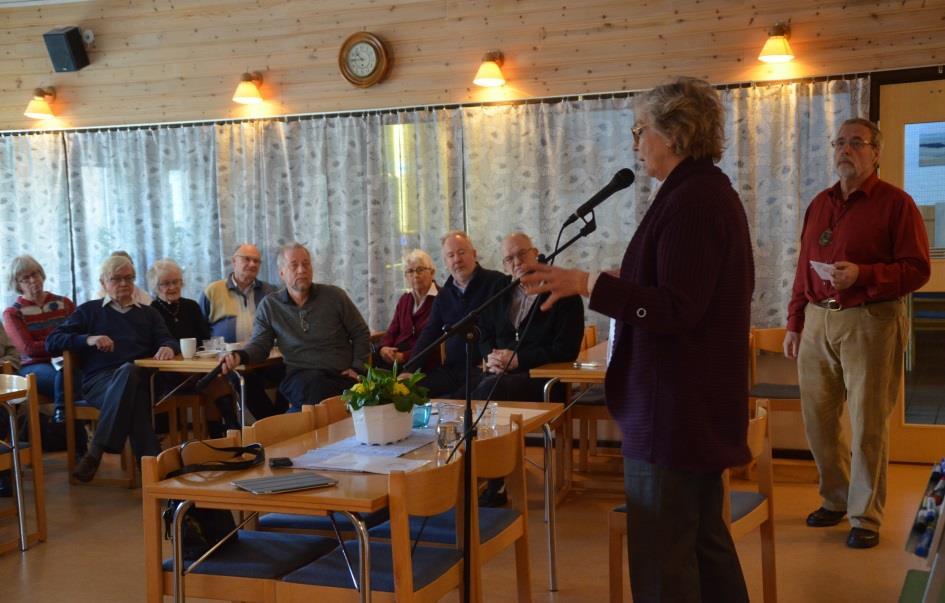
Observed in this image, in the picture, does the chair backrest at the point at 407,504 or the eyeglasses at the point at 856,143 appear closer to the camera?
the chair backrest at the point at 407,504

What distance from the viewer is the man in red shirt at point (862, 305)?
3830mm

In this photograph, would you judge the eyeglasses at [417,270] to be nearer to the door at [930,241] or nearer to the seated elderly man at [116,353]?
the seated elderly man at [116,353]

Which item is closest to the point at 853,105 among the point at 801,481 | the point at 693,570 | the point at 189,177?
the point at 801,481

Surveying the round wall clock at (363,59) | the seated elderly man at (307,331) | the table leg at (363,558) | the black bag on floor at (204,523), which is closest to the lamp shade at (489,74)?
the round wall clock at (363,59)

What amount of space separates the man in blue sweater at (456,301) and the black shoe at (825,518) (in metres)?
1.88

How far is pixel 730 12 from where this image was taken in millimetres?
5574

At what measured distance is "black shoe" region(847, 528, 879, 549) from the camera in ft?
12.8

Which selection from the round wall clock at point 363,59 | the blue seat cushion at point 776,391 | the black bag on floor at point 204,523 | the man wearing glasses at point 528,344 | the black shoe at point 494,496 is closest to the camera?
the black bag on floor at point 204,523

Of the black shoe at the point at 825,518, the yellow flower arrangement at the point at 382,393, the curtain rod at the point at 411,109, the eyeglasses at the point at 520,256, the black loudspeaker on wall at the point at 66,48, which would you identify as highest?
the black loudspeaker on wall at the point at 66,48

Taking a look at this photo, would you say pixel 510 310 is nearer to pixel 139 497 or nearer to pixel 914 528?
pixel 139 497

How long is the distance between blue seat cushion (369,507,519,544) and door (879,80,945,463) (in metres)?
3.38

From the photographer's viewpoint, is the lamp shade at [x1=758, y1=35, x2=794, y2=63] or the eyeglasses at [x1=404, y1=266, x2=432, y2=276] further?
the eyeglasses at [x1=404, y1=266, x2=432, y2=276]

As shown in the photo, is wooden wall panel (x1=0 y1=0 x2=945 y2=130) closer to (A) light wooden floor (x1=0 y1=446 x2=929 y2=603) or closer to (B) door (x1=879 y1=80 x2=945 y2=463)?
(B) door (x1=879 y1=80 x2=945 y2=463)

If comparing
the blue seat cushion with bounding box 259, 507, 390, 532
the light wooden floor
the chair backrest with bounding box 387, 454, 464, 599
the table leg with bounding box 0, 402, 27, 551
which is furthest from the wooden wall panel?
the chair backrest with bounding box 387, 454, 464, 599
